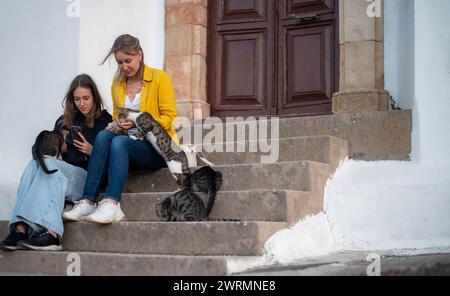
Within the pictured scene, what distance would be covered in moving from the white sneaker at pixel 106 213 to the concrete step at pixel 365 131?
1581 mm

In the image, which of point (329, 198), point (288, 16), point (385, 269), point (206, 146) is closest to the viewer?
point (385, 269)

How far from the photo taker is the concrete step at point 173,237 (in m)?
4.42

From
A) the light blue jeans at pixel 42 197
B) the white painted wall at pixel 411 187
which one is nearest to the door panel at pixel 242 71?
the white painted wall at pixel 411 187

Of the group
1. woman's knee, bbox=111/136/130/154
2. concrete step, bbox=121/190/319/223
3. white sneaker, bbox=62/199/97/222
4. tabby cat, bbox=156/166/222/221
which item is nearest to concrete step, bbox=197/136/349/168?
concrete step, bbox=121/190/319/223

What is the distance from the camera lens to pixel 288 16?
696cm

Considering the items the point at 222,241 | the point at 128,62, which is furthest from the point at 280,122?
the point at 222,241

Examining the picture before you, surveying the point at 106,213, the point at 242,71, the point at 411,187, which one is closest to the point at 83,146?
the point at 106,213

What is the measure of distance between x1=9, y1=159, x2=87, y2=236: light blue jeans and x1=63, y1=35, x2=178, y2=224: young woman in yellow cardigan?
123 mm

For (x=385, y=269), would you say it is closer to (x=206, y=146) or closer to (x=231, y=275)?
(x=231, y=275)

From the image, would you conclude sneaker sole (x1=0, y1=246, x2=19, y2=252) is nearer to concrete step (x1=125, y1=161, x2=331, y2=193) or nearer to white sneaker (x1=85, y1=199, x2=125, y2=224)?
white sneaker (x1=85, y1=199, x2=125, y2=224)

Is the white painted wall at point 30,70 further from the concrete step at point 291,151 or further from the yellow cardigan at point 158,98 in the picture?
the concrete step at point 291,151

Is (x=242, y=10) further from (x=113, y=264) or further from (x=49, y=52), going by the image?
(x=113, y=264)
